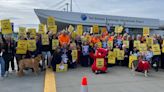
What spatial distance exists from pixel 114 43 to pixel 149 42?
165 cm

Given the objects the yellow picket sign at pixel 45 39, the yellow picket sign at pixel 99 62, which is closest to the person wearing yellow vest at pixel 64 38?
the yellow picket sign at pixel 45 39

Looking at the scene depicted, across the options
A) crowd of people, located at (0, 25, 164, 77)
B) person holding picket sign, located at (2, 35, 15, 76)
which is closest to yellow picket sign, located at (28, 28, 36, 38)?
crowd of people, located at (0, 25, 164, 77)

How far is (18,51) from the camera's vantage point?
1234 cm

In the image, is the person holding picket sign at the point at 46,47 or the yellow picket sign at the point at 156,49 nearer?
the person holding picket sign at the point at 46,47

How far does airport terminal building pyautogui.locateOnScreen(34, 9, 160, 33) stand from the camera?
33531 millimetres

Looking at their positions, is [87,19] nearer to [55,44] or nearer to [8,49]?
[55,44]

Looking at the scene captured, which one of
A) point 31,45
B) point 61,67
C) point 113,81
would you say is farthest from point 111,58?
point 31,45

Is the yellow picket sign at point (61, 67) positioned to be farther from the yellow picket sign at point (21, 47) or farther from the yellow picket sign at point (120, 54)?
the yellow picket sign at point (120, 54)

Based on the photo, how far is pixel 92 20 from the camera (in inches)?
1430

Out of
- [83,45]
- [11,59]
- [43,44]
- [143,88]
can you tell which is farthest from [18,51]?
[143,88]

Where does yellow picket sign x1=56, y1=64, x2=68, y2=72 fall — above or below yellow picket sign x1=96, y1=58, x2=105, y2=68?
below

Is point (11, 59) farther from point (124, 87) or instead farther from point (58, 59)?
point (124, 87)

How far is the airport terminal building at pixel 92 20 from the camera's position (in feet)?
110

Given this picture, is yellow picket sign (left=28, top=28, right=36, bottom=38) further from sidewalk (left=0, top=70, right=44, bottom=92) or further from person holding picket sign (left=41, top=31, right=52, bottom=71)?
sidewalk (left=0, top=70, right=44, bottom=92)
